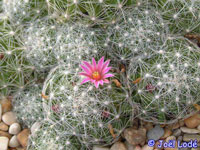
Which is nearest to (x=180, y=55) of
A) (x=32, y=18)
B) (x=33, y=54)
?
(x=33, y=54)

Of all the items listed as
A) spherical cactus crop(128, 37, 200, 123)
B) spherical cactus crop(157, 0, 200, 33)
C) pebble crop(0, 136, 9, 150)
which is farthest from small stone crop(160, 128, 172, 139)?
pebble crop(0, 136, 9, 150)

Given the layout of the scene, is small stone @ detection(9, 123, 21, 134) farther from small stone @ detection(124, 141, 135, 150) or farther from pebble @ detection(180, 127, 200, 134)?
pebble @ detection(180, 127, 200, 134)

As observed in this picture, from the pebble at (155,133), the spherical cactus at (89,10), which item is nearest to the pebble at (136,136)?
the pebble at (155,133)

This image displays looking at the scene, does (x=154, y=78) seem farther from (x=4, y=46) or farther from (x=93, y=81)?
(x=4, y=46)

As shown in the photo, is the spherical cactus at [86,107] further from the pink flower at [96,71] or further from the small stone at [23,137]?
the small stone at [23,137]

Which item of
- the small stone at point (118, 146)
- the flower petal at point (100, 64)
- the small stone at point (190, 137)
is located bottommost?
the small stone at point (118, 146)

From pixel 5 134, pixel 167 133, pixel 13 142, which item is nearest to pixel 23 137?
pixel 13 142

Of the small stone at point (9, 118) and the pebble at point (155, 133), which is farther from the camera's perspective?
the small stone at point (9, 118)
